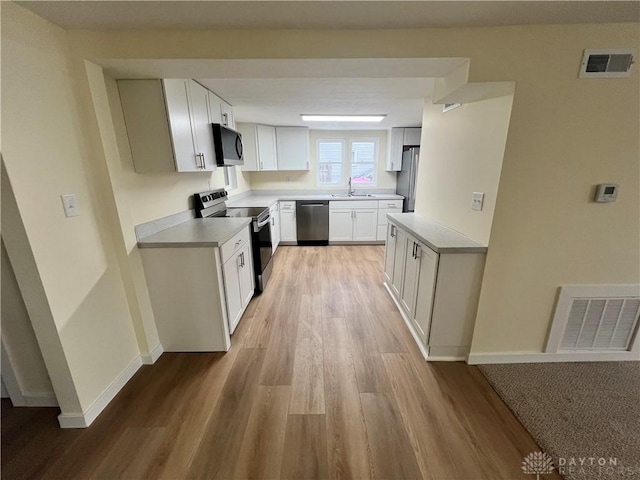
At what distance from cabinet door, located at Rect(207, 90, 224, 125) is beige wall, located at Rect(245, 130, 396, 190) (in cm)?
242

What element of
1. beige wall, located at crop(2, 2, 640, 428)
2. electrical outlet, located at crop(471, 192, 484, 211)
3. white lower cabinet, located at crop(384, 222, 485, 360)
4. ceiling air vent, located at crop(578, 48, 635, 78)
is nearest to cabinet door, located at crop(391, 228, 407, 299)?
white lower cabinet, located at crop(384, 222, 485, 360)

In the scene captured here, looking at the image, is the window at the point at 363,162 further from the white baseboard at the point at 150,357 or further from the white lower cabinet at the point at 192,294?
the white baseboard at the point at 150,357

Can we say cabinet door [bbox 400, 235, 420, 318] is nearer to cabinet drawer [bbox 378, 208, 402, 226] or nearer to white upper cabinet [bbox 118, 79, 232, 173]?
white upper cabinet [bbox 118, 79, 232, 173]

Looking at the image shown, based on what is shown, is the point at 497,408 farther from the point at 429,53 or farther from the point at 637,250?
the point at 429,53

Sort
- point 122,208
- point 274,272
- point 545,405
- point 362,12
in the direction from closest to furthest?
point 362,12
point 545,405
point 122,208
point 274,272

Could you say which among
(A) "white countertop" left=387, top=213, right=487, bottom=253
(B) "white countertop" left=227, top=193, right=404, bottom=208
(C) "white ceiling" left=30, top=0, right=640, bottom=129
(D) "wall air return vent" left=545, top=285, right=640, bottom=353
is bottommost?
(D) "wall air return vent" left=545, top=285, right=640, bottom=353

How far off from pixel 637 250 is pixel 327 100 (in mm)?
2914

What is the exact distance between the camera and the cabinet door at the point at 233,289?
6.71 feet

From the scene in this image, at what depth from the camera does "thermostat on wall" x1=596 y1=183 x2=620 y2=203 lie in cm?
158

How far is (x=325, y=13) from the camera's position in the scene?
48.7 inches

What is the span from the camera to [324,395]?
1.66 m

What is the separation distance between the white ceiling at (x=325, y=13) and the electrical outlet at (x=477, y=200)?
0.96 meters

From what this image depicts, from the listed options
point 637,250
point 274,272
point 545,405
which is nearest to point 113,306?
point 274,272

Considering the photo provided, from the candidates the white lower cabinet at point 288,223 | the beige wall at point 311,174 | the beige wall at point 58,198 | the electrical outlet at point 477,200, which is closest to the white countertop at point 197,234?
the beige wall at point 58,198
